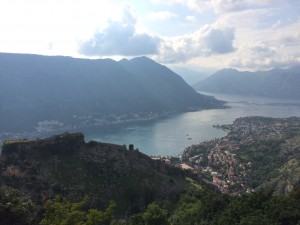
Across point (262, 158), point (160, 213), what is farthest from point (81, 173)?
point (262, 158)

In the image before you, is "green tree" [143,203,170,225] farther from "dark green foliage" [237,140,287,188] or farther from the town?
"dark green foliage" [237,140,287,188]

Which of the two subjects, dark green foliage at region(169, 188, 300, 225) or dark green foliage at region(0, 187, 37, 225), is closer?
dark green foliage at region(0, 187, 37, 225)

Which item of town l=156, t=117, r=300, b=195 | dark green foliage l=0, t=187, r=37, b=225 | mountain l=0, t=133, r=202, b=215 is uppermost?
dark green foliage l=0, t=187, r=37, b=225

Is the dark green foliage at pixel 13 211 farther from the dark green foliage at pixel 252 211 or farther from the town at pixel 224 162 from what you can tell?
the town at pixel 224 162

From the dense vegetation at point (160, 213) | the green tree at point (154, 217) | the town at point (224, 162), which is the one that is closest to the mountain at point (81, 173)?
the dense vegetation at point (160, 213)

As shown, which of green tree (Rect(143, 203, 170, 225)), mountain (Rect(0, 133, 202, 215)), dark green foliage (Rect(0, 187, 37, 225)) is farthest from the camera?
mountain (Rect(0, 133, 202, 215))

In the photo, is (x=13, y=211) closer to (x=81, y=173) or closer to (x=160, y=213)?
(x=160, y=213)

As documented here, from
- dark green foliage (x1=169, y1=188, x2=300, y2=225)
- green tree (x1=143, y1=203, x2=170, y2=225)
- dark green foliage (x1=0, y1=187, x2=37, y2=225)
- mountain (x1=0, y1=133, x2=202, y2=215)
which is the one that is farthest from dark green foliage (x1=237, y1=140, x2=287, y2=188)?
dark green foliage (x1=0, y1=187, x2=37, y2=225)
